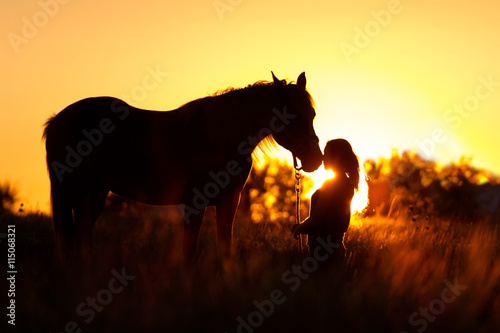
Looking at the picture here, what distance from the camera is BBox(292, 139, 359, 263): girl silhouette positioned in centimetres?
616

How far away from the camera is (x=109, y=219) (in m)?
11.5

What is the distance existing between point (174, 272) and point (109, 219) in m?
5.41

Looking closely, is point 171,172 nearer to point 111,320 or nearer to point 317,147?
point 317,147

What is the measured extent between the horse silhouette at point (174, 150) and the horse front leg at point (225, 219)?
1cm

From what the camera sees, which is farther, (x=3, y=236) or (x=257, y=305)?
(x=3, y=236)

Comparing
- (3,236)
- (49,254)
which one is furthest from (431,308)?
(3,236)

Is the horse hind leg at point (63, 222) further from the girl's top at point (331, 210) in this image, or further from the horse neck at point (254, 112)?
the girl's top at point (331, 210)

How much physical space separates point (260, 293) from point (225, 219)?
150 cm

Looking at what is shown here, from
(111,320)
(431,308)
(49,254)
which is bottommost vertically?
(431,308)
